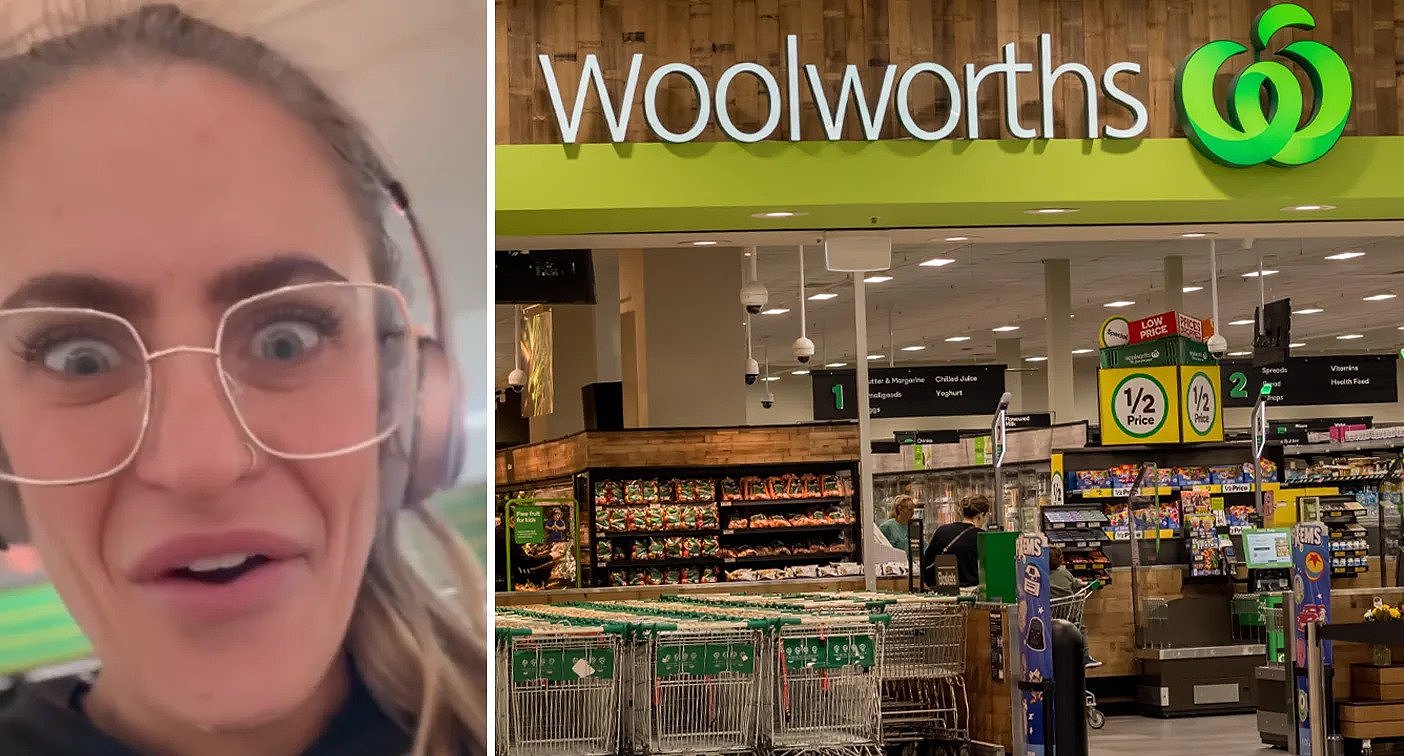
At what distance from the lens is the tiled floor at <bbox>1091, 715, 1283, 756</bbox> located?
10.2 metres

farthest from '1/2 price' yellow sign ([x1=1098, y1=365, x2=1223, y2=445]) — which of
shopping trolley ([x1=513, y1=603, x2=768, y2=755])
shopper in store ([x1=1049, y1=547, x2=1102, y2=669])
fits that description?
shopping trolley ([x1=513, y1=603, x2=768, y2=755])

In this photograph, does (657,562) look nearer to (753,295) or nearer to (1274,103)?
(753,295)

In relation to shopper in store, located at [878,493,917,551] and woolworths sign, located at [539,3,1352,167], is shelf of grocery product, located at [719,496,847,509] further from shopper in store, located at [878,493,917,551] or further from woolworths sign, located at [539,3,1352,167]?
woolworths sign, located at [539,3,1352,167]

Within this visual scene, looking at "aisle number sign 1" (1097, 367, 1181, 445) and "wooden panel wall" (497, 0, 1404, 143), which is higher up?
"wooden panel wall" (497, 0, 1404, 143)

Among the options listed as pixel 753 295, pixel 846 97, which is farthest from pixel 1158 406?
pixel 846 97

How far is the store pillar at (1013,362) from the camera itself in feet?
96.6

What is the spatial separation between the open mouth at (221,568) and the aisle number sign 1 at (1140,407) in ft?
37.1

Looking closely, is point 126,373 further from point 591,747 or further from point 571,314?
point 571,314

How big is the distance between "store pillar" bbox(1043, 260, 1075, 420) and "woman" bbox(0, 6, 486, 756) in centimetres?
1697

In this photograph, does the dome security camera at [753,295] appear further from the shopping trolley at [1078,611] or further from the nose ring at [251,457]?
the nose ring at [251,457]

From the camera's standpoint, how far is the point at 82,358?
2598 mm

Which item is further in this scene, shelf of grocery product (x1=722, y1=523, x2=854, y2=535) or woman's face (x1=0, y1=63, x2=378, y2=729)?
shelf of grocery product (x1=722, y1=523, x2=854, y2=535)

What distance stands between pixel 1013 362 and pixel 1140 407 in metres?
18.1

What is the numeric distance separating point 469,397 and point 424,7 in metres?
0.69
